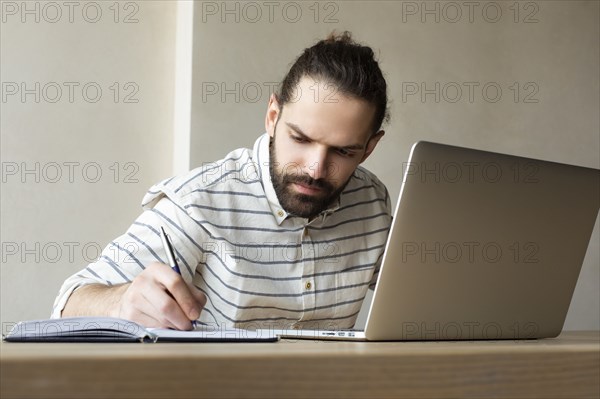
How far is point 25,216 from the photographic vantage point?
8.40 ft

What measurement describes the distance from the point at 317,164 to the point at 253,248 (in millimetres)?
234

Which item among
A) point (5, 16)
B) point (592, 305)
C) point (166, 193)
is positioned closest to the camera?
point (166, 193)

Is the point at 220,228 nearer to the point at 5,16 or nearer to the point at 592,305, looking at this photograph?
the point at 5,16

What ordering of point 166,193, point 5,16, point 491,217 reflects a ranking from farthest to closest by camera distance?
point 5,16 < point 166,193 < point 491,217

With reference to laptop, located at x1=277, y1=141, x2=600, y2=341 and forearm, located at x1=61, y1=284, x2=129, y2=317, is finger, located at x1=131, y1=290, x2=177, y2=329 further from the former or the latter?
laptop, located at x1=277, y1=141, x2=600, y2=341

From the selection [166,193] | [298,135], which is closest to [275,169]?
[298,135]

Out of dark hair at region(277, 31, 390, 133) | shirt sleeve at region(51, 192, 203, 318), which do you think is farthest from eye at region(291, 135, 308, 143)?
shirt sleeve at region(51, 192, 203, 318)

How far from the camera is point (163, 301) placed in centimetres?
113

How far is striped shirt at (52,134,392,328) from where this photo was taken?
66.2 inches

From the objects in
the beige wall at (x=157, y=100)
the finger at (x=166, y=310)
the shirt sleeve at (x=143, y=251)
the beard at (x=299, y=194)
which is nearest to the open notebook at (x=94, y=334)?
the finger at (x=166, y=310)

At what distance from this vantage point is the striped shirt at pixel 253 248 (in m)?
1.68

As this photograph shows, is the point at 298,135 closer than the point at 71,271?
Yes

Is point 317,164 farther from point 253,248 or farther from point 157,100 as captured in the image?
point 157,100

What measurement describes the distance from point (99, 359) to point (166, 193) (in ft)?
3.83
